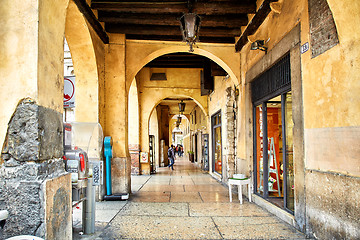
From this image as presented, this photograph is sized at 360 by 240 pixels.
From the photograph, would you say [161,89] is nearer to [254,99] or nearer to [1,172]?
[254,99]

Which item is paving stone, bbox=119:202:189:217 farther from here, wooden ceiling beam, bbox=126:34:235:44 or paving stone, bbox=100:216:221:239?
wooden ceiling beam, bbox=126:34:235:44

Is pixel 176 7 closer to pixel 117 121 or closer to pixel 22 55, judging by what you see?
pixel 117 121

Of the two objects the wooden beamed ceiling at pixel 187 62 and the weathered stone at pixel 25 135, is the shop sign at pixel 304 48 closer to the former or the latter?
the weathered stone at pixel 25 135

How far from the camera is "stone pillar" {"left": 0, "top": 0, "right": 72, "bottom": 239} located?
7.42ft

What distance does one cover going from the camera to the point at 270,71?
5.50 metres

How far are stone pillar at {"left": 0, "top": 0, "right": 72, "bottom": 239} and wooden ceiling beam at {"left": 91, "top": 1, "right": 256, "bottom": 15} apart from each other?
335cm

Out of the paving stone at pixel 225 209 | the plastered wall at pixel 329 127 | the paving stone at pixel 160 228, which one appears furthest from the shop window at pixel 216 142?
the plastered wall at pixel 329 127

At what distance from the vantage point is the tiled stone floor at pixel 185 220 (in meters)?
4.02

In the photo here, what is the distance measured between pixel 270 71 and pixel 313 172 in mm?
2448

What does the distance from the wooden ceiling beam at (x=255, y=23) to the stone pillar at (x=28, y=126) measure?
3.97 meters

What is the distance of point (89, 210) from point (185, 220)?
166cm

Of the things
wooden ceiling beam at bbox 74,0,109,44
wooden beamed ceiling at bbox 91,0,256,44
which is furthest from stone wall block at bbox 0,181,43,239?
wooden beamed ceiling at bbox 91,0,256,44

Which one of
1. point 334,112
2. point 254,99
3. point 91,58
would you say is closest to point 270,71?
point 254,99

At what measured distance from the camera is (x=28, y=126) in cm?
232
